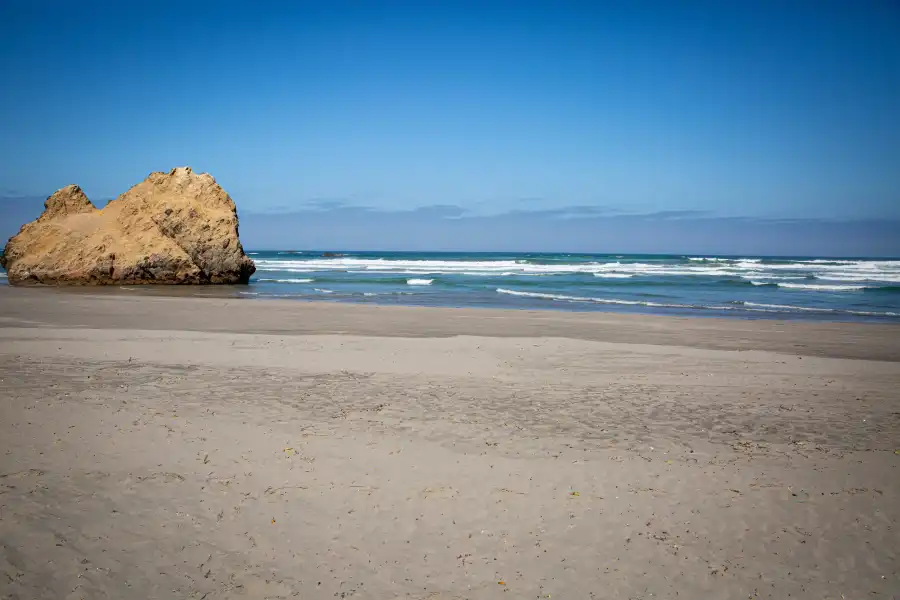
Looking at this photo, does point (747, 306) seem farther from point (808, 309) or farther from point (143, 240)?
point (143, 240)

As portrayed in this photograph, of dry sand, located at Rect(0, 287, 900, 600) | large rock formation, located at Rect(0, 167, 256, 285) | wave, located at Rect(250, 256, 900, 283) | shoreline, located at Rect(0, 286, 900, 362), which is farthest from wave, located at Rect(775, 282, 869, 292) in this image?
large rock formation, located at Rect(0, 167, 256, 285)

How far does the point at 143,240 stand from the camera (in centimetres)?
2798

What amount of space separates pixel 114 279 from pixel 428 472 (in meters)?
27.6

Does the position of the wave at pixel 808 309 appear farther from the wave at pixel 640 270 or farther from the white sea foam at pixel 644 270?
the wave at pixel 640 270

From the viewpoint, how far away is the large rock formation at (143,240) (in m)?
27.5

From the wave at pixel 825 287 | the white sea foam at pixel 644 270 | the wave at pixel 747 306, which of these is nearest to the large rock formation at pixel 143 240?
the white sea foam at pixel 644 270

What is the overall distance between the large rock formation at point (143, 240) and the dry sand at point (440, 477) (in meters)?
19.3

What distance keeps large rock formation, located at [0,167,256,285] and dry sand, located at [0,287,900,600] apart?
19.3 metres

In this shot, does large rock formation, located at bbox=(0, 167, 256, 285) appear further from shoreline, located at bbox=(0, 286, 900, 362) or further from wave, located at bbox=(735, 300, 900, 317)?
wave, located at bbox=(735, 300, 900, 317)

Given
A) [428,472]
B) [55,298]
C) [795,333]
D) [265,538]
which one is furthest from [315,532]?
[55,298]

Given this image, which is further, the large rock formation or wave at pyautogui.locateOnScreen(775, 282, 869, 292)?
wave at pyautogui.locateOnScreen(775, 282, 869, 292)

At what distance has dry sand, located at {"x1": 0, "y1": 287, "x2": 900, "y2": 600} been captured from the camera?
357cm

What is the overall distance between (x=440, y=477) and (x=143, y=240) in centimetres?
2770

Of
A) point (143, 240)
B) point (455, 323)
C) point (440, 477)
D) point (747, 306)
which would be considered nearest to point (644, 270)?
point (747, 306)
